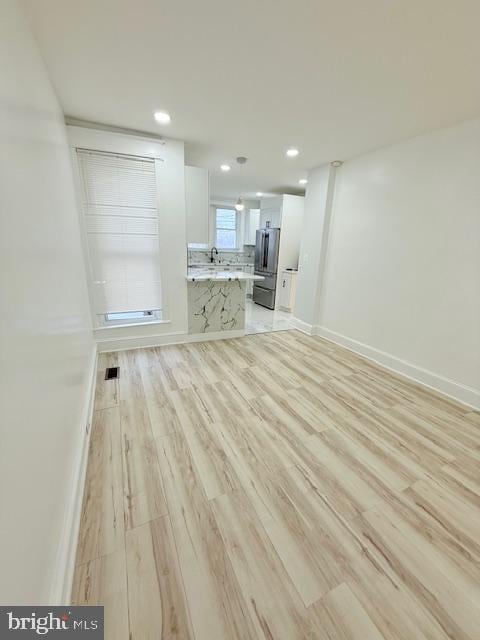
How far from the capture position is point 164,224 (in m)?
3.25

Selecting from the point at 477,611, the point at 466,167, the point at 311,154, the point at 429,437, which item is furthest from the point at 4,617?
the point at 311,154

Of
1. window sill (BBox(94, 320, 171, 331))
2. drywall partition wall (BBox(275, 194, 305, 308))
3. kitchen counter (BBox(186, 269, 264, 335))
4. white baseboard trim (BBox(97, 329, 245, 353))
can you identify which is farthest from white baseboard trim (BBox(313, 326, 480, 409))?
window sill (BBox(94, 320, 171, 331))

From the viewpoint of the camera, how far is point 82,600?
1023mm

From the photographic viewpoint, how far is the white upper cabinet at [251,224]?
6676 millimetres

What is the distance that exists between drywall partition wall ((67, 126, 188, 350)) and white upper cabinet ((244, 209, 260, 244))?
3671mm

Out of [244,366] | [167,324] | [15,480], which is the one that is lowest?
[244,366]

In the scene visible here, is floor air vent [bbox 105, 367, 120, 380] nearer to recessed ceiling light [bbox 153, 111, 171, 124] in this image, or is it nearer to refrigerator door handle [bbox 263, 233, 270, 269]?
recessed ceiling light [bbox 153, 111, 171, 124]

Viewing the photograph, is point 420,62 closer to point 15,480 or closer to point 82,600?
point 15,480

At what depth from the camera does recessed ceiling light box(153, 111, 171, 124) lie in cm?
245

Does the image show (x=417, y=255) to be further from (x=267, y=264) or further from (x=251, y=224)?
(x=251, y=224)

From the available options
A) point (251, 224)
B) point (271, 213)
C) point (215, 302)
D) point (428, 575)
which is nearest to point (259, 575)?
point (428, 575)

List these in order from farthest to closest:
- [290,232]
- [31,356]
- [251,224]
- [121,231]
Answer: [251,224], [290,232], [121,231], [31,356]

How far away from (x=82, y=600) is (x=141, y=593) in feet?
0.74

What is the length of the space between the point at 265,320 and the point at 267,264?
58.4 inches
